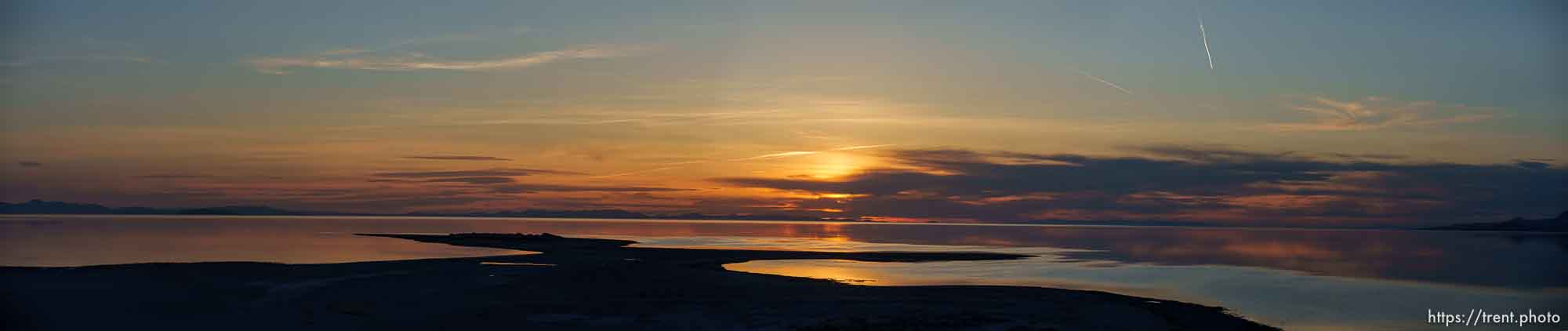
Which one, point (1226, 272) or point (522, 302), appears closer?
point (522, 302)

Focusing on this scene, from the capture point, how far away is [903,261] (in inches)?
2598

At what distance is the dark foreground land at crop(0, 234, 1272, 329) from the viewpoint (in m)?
29.6

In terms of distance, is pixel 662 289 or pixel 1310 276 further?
pixel 1310 276

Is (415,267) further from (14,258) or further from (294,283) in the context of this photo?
(14,258)

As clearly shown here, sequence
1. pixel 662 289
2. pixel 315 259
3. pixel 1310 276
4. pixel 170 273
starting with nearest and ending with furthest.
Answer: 1. pixel 662 289
2. pixel 170 273
3. pixel 1310 276
4. pixel 315 259

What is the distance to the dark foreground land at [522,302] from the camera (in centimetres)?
2961

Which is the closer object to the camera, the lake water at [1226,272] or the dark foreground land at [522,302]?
the dark foreground land at [522,302]

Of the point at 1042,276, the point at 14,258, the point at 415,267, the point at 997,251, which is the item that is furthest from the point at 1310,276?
the point at 14,258

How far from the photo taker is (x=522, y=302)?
34.3m

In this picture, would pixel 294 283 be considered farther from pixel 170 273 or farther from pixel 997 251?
pixel 997 251

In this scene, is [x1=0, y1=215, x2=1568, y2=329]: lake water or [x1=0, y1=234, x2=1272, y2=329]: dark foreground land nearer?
[x1=0, y1=234, x2=1272, y2=329]: dark foreground land

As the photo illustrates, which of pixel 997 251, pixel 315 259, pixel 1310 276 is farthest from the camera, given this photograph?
pixel 997 251

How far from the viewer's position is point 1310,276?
184 ft

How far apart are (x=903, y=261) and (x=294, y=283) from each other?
3739 centimetres
